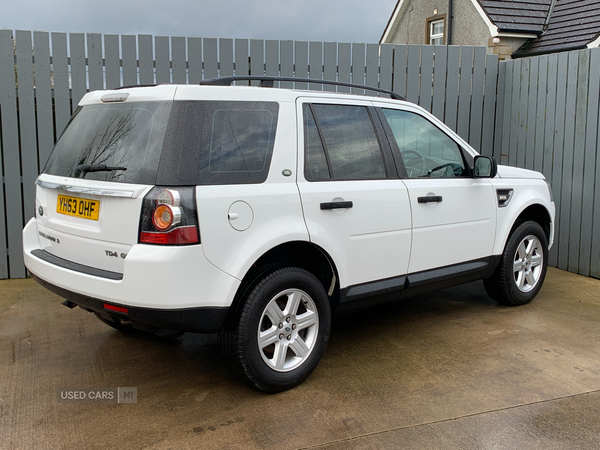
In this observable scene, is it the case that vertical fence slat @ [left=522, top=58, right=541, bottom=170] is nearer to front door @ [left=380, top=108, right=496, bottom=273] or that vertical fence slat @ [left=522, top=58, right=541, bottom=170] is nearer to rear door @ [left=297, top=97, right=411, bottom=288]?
front door @ [left=380, top=108, right=496, bottom=273]

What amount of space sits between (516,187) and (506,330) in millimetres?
1245

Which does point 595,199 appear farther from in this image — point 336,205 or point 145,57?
point 145,57

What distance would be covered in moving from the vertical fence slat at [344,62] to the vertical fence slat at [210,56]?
4.84 ft

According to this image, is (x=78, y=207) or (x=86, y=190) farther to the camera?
(x=78, y=207)

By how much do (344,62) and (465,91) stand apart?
5.57 ft

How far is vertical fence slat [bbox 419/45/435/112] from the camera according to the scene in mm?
7172

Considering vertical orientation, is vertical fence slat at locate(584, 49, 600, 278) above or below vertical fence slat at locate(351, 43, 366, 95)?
below

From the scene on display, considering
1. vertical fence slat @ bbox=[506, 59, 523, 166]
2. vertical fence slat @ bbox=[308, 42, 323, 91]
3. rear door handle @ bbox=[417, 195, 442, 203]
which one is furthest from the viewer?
vertical fence slat @ bbox=[506, 59, 523, 166]

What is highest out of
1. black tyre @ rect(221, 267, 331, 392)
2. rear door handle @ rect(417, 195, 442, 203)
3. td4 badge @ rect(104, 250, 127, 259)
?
rear door handle @ rect(417, 195, 442, 203)

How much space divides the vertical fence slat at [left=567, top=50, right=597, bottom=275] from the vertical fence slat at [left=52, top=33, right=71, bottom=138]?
5555 millimetres

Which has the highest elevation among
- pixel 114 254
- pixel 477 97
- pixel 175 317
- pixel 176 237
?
pixel 477 97

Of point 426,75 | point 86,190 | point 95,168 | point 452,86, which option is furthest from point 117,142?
point 452,86

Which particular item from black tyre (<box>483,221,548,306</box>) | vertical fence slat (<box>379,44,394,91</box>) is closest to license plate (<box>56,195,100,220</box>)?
black tyre (<box>483,221,548,306</box>)

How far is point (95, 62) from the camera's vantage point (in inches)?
242
